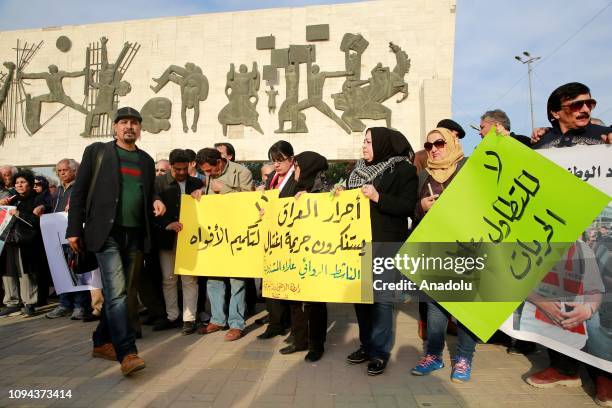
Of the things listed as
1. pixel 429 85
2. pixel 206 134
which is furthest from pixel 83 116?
pixel 429 85

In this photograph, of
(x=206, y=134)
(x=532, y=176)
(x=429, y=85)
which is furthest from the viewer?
(x=206, y=134)

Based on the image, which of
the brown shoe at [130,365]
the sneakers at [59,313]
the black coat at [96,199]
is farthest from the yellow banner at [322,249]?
the sneakers at [59,313]

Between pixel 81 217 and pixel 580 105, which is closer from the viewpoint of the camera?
pixel 580 105

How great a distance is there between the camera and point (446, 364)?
3.42m

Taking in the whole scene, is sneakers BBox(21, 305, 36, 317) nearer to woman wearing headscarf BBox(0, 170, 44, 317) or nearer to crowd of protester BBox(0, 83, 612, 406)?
woman wearing headscarf BBox(0, 170, 44, 317)

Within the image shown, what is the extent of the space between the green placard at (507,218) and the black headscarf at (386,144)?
0.63m

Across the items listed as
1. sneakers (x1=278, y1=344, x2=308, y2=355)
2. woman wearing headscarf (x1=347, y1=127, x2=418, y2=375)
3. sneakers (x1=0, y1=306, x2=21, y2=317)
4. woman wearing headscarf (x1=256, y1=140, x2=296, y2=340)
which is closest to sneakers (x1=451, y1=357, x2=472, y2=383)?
Answer: woman wearing headscarf (x1=347, y1=127, x2=418, y2=375)

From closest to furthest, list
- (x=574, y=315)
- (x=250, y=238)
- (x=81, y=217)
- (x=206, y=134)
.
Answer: (x=574, y=315) → (x=81, y=217) → (x=250, y=238) → (x=206, y=134)

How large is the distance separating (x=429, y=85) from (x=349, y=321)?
25.2 feet

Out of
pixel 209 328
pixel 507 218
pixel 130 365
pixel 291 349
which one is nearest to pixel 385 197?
pixel 507 218

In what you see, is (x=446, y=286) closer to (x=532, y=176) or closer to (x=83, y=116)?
(x=532, y=176)

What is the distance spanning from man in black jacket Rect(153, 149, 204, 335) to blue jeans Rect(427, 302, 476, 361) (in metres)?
2.60

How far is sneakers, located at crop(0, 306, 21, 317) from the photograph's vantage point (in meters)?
5.63

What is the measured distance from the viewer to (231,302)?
441cm
